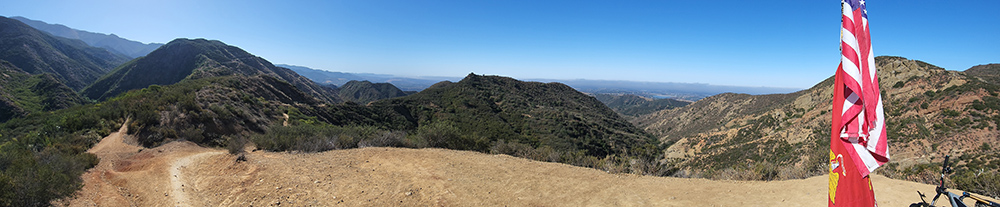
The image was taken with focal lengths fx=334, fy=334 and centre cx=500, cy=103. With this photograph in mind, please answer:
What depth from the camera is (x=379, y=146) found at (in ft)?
39.3

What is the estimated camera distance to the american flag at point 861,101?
5.99 ft

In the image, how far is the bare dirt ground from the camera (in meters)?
6.49

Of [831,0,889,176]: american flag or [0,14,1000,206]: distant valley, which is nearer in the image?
[831,0,889,176]: american flag

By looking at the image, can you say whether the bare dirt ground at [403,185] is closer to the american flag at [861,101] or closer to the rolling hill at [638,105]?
the american flag at [861,101]

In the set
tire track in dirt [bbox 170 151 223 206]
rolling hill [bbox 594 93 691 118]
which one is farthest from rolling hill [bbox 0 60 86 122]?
rolling hill [bbox 594 93 691 118]

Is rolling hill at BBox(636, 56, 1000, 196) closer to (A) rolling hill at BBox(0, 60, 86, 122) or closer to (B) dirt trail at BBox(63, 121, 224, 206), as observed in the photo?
(B) dirt trail at BBox(63, 121, 224, 206)

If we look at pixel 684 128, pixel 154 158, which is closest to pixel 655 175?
pixel 154 158

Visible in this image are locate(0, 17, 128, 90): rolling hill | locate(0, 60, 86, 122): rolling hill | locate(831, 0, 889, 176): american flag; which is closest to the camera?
locate(831, 0, 889, 176): american flag

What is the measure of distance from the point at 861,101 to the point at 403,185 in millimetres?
7217

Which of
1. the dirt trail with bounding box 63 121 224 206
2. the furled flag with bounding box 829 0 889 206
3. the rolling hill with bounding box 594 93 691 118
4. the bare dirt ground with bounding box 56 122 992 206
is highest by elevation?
the furled flag with bounding box 829 0 889 206

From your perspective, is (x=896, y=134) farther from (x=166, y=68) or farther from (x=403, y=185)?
(x=166, y=68)

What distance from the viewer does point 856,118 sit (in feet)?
6.37

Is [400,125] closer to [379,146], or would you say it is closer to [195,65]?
[379,146]

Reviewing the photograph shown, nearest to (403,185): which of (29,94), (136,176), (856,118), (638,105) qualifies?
(136,176)
